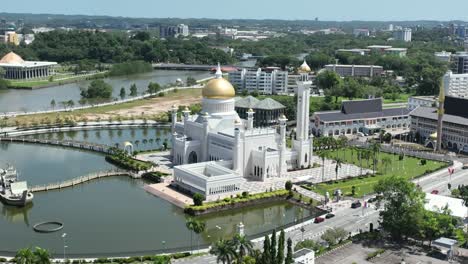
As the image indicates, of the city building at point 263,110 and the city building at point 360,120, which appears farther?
the city building at point 263,110

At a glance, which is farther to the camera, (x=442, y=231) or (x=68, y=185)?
(x=68, y=185)

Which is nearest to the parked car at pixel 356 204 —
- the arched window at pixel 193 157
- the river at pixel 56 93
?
the arched window at pixel 193 157

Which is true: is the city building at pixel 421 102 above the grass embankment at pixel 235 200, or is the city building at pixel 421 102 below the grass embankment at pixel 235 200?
above

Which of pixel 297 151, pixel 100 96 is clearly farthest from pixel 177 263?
pixel 100 96

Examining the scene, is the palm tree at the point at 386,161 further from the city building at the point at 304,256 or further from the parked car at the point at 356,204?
the city building at the point at 304,256

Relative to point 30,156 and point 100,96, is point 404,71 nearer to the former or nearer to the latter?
point 100,96

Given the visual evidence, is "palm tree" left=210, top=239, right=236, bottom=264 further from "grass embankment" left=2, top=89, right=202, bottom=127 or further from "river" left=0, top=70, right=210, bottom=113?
"river" left=0, top=70, right=210, bottom=113

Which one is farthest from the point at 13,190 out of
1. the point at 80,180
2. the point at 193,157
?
the point at 193,157
